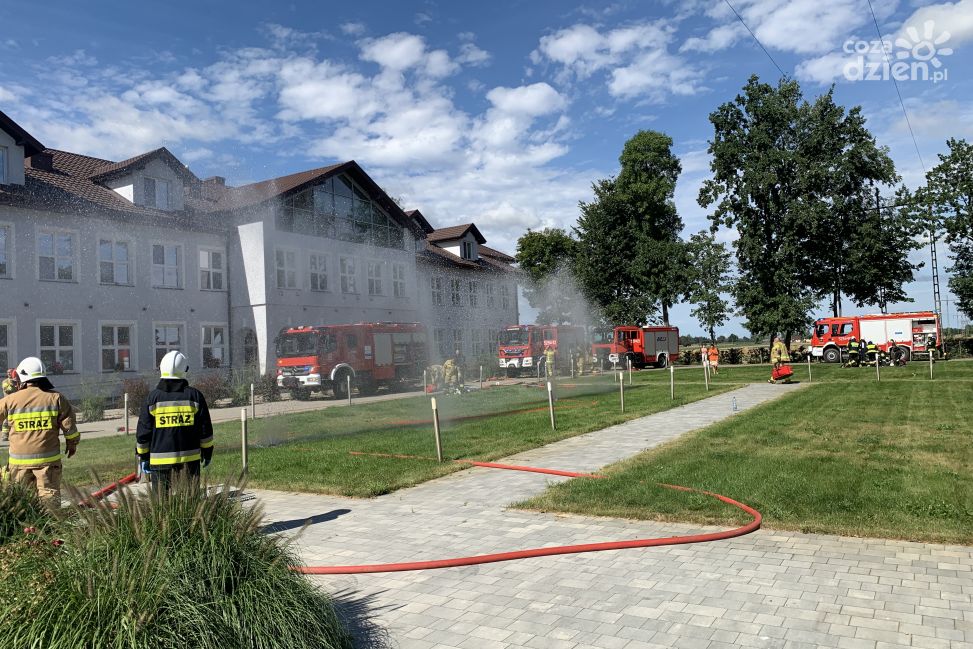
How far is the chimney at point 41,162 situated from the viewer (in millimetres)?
26603

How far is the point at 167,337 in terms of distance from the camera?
28375 mm

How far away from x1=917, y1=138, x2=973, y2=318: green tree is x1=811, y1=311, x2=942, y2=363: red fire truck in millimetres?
7673

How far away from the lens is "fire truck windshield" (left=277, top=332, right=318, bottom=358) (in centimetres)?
2745

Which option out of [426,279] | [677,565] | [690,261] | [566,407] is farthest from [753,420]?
[690,261]

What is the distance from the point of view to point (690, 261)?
171 ft

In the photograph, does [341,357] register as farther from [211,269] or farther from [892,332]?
[892,332]

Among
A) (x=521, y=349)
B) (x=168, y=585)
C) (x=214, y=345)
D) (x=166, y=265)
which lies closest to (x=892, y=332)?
(x=521, y=349)

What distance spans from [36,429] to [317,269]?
24.6 meters

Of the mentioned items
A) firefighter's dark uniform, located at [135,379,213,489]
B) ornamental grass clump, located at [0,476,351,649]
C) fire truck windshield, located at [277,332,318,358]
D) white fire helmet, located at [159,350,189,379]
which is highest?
fire truck windshield, located at [277,332,318,358]

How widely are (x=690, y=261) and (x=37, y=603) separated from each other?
5208 centimetres

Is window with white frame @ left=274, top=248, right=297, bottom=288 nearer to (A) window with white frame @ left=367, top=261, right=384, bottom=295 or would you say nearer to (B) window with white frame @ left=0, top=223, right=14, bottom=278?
(A) window with white frame @ left=367, top=261, right=384, bottom=295

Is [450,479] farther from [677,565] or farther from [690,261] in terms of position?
[690,261]

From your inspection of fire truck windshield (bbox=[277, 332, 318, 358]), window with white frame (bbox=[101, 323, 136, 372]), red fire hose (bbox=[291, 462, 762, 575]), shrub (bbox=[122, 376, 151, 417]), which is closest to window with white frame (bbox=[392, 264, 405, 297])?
fire truck windshield (bbox=[277, 332, 318, 358])

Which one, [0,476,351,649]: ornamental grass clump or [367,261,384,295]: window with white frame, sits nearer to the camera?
[0,476,351,649]: ornamental grass clump
